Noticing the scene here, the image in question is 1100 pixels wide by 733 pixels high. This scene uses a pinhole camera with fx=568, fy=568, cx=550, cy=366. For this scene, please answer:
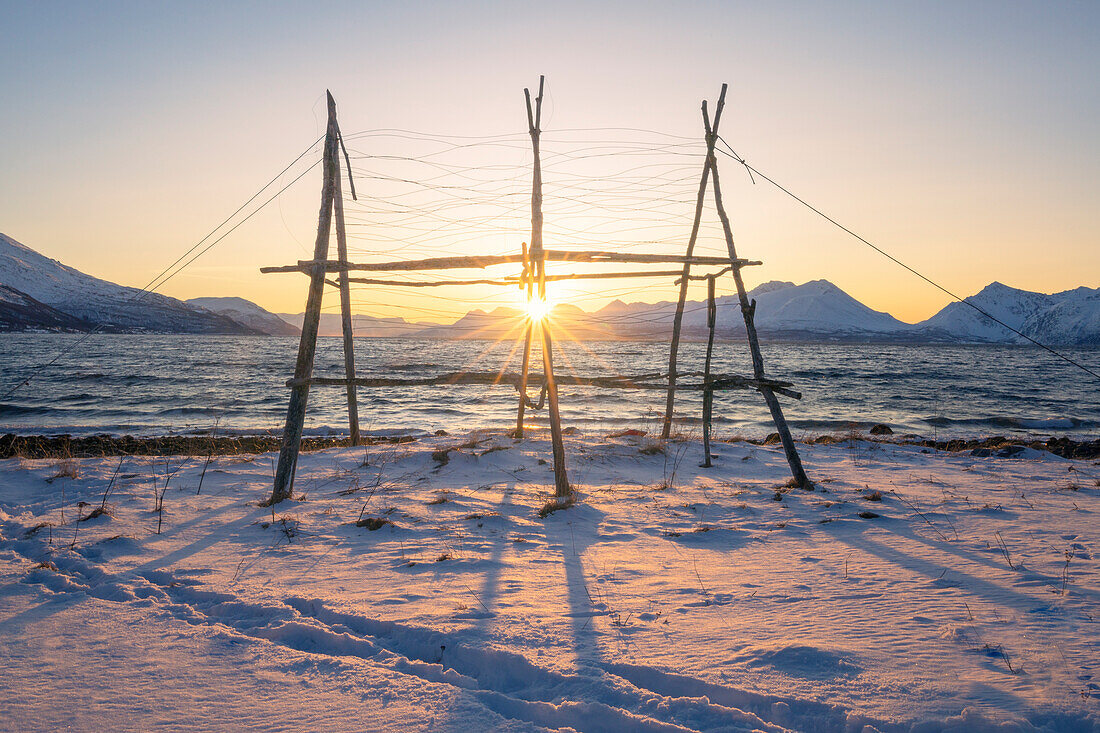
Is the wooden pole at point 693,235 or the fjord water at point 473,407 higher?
the wooden pole at point 693,235

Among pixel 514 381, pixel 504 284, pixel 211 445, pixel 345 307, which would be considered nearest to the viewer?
pixel 514 381

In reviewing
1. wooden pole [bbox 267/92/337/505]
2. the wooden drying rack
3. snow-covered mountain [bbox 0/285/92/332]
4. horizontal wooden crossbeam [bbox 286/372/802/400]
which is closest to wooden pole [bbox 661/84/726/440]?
the wooden drying rack

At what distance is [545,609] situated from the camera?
4.23m

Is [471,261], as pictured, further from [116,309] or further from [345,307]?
[116,309]

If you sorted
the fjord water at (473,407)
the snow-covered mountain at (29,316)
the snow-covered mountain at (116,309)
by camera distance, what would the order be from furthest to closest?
1. the snow-covered mountain at (116,309)
2. the snow-covered mountain at (29,316)
3. the fjord water at (473,407)

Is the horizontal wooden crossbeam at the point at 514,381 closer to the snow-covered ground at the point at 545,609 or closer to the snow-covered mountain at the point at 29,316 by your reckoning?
the snow-covered ground at the point at 545,609

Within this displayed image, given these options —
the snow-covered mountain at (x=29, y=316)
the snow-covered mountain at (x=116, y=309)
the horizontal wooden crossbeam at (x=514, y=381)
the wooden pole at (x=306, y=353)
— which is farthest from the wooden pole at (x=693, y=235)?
the snow-covered mountain at (x=116, y=309)

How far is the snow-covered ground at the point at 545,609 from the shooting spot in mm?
3041

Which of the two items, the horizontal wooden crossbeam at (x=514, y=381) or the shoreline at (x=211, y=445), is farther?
the shoreline at (x=211, y=445)

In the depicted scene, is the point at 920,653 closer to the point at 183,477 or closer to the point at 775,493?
the point at 775,493

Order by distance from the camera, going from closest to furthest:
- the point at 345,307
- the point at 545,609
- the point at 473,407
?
the point at 545,609
the point at 345,307
the point at 473,407

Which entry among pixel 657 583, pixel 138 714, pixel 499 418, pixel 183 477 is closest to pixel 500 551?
pixel 657 583

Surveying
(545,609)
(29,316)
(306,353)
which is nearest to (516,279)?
(306,353)

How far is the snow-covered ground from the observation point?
9.98 feet
